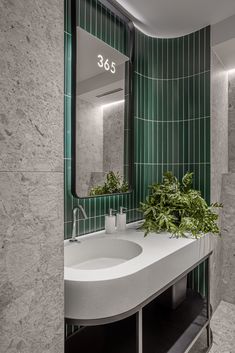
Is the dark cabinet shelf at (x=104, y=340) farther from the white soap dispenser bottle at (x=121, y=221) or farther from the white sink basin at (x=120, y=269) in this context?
the white soap dispenser bottle at (x=121, y=221)

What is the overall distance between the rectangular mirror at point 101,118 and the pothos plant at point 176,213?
276mm

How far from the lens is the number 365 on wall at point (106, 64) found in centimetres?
175

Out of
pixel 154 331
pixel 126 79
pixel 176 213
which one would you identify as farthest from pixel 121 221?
pixel 126 79

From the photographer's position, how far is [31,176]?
75cm

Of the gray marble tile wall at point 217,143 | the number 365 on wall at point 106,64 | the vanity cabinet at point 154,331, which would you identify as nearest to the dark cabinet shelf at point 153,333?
the vanity cabinet at point 154,331

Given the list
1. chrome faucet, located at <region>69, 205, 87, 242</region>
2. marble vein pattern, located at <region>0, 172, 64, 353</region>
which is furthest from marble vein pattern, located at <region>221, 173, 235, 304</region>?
marble vein pattern, located at <region>0, 172, 64, 353</region>

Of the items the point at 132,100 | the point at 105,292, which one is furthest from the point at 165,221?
the point at 132,100

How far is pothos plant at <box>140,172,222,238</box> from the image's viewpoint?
1.71 meters

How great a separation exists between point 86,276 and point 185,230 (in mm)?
914

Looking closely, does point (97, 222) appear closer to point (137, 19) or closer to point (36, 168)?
point (36, 168)

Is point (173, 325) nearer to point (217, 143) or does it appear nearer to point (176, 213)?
point (176, 213)

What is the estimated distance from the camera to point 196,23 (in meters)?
2.09

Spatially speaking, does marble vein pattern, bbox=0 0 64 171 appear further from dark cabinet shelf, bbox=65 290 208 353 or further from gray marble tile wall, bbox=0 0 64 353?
dark cabinet shelf, bbox=65 290 208 353

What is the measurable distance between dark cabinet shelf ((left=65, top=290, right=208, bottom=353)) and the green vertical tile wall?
760mm
